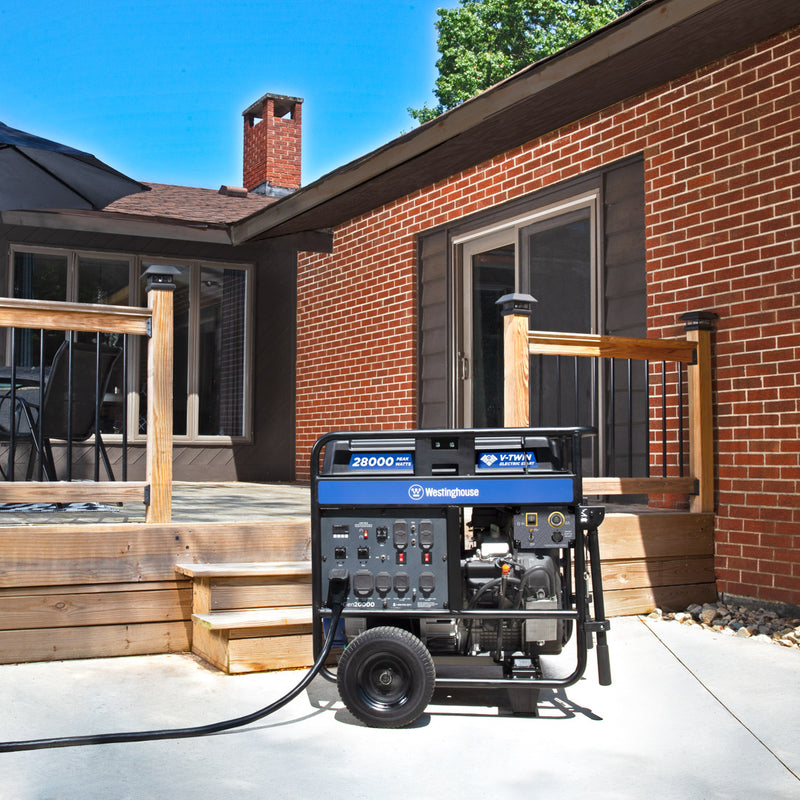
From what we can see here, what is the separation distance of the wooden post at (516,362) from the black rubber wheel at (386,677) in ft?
5.16

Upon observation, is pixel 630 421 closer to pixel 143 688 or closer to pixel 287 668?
pixel 287 668

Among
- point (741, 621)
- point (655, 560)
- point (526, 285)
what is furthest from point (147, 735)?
point (526, 285)

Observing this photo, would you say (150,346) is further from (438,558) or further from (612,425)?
(612,425)

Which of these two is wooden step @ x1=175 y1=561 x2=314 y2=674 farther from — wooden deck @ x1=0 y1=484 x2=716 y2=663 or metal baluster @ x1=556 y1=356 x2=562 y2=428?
metal baluster @ x1=556 y1=356 x2=562 y2=428

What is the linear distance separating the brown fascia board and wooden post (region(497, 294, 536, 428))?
1.22m

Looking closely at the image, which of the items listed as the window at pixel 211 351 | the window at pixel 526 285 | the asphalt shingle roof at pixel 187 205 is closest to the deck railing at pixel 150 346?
the window at pixel 526 285

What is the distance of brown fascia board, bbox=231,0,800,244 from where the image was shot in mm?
4020

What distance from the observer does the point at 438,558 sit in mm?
2809

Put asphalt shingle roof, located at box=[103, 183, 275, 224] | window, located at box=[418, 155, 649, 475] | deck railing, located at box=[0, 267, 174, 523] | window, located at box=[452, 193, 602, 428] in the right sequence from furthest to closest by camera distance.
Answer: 1. asphalt shingle roof, located at box=[103, 183, 275, 224]
2. window, located at box=[452, 193, 602, 428]
3. window, located at box=[418, 155, 649, 475]
4. deck railing, located at box=[0, 267, 174, 523]

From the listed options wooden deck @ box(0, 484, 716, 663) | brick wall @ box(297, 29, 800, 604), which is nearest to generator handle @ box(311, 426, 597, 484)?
wooden deck @ box(0, 484, 716, 663)

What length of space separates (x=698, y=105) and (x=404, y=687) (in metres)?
3.64

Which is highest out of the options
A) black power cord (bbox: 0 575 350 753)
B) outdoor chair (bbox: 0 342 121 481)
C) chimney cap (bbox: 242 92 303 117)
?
chimney cap (bbox: 242 92 303 117)

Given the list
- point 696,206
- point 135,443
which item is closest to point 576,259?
point 696,206

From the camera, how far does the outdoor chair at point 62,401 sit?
14.5ft
